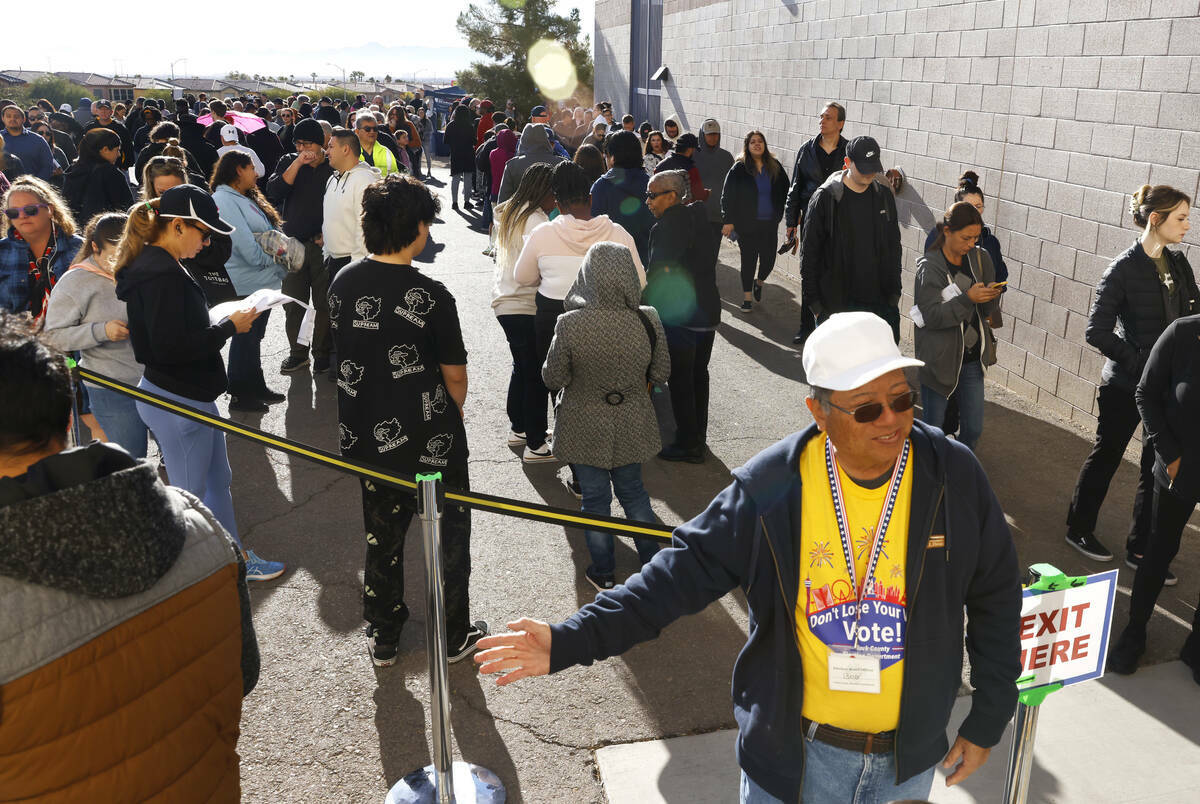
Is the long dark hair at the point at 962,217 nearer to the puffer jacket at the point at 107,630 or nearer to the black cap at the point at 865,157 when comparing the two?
the black cap at the point at 865,157

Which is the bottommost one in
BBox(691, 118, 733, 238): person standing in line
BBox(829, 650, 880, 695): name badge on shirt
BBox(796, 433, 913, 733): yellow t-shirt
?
BBox(829, 650, 880, 695): name badge on shirt

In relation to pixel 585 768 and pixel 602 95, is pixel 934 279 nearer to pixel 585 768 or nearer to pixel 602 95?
pixel 585 768

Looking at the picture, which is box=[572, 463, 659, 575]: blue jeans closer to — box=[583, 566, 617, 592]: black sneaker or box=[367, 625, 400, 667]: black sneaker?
box=[583, 566, 617, 592]: black sneaker

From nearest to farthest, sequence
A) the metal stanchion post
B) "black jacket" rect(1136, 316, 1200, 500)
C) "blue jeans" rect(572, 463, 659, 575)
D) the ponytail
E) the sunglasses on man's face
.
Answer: the metal stanchion post
"black jacket" rect(1136, 316, 1200, 500)
the ponytail
"blue jeans" rect(572, 463, 659, 575)
the sunglasses on man's face

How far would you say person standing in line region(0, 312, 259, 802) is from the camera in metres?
1.79

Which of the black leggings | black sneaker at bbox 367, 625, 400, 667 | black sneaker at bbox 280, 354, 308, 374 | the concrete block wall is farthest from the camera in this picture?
the black leggings

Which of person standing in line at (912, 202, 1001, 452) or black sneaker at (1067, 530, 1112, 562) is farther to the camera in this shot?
person standing in line at (912, 202, 1001, 452)

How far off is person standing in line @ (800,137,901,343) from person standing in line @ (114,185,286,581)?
373cm

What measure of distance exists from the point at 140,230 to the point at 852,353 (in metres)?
3.64

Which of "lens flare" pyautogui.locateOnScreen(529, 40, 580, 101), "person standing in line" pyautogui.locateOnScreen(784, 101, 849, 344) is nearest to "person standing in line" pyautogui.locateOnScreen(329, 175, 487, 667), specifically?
"person standing in line" pyautogui.locateOnScreen(784, 101, 849, 344)

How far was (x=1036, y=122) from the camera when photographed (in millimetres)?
7973

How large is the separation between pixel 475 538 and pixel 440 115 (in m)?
34.2

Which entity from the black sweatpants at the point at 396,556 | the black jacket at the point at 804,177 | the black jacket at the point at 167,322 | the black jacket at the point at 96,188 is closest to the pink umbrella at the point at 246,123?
the black jacket at the point at 96,188

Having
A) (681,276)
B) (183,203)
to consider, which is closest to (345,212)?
(681,276)
